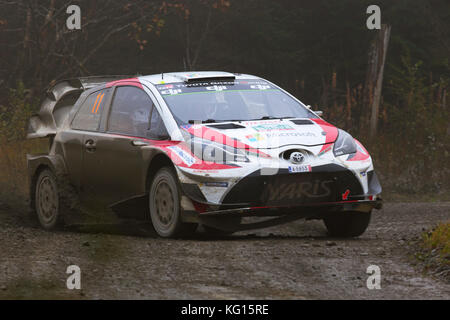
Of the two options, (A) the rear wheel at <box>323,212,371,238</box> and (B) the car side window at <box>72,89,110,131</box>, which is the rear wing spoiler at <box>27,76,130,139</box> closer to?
(B) the car side window at <box>72,89,110,131</box>

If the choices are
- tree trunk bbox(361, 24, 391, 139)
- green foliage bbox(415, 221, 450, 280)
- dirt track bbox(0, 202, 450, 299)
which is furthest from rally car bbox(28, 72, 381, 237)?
tree trunk bbox(361, 24, 391, 139)

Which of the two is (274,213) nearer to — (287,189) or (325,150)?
(287,189)

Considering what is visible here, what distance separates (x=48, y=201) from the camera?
1062cm

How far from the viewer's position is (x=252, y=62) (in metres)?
25.3

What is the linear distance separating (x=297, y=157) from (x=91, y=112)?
121 inches

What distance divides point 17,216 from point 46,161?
130 cm

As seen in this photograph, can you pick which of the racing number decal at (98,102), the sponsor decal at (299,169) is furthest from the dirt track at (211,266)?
the racing number decal at (98,102)

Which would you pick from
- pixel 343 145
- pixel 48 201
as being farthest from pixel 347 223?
pixel 48 201

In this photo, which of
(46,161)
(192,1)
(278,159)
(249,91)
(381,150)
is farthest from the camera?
(192,1)

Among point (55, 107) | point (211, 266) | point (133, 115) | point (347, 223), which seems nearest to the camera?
point (211, 266)

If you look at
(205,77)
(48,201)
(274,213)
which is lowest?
(48,201)

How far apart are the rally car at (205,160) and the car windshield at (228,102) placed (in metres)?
0.01
